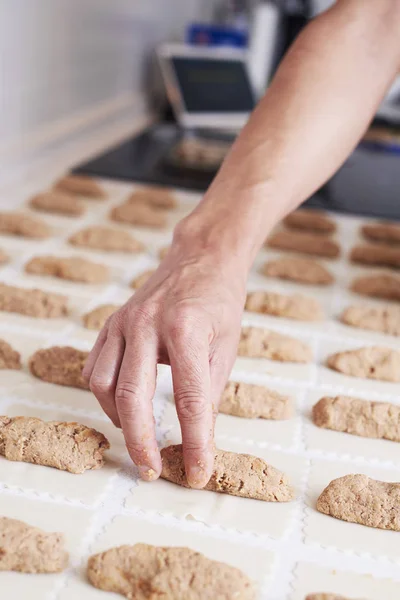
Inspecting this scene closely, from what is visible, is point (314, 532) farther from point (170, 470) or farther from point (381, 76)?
point (381, 76)

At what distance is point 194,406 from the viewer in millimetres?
962

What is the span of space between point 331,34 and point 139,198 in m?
0.90

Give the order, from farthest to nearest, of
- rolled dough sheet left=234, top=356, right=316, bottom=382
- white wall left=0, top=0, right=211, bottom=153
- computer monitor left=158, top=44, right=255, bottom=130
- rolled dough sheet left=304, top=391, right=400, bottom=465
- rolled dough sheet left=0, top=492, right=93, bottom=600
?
computer monitor left=158, top=44, right=255, bottom=130 < white wall left=0, top=0, right=211, bottom=153 < rolled dough sheet left=234, top=356, right=316, bottom=382 < rolled dough sheet left=304, top=391, right=400, bottom=465 < rolled dough sheet left=0, top=492, right=93, bottom=600

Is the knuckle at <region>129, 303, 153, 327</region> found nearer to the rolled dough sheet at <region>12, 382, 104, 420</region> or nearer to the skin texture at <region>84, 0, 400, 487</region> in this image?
the skin texture at <region>84, 0, 400, 487</region>

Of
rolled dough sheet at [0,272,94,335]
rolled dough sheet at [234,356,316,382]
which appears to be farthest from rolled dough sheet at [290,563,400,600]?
rolled dough sheet at [0,272,94,335]

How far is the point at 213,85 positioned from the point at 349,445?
2329mm

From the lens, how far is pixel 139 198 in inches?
87.0

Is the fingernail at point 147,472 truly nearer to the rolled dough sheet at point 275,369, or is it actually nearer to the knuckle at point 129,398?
the knuckle at point 129,398

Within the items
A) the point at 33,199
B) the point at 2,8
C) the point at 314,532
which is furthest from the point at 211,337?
the point at 2,8

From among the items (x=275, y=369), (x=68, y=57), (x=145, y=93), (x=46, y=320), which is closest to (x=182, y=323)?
(x=275, y=369)

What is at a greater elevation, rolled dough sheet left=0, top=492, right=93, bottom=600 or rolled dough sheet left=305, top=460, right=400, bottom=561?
rolled dough sheet left=0, top=492, right=93, bottom=600

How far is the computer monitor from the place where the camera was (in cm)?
304

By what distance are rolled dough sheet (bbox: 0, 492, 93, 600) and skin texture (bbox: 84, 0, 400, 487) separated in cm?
11

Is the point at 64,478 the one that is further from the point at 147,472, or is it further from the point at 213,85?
the point at 213,85
